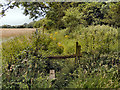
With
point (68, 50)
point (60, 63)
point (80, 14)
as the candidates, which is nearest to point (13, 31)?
point (60, 63)

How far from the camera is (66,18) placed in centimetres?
491

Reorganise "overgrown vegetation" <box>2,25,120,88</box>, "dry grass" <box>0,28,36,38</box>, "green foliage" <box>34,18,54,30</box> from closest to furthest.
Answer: "overgrown vegetation" <box>2,25,120,88</box> < "dry grass" <box>0,28,36,38</box> < "green foliage" <box>34,18,54,30</box>

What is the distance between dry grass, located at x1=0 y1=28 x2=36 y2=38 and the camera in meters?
3.42

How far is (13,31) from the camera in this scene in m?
3.59

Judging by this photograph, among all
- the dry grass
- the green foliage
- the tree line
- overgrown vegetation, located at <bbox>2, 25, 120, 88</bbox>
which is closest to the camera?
overgrown vegetation, located at <bbox>2, 25, 120, 88</bbox>

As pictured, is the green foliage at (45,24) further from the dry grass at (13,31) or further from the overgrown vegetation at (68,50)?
the dry grass at (13,31)

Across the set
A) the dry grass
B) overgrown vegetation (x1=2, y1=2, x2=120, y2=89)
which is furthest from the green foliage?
the dry grass

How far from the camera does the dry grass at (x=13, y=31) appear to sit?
11.2 feet

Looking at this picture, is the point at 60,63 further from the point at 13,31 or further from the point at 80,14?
the point at 80,14

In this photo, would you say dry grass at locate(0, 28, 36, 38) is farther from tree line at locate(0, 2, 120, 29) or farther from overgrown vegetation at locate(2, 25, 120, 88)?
tree line at locate(0, 2, 120, 29)

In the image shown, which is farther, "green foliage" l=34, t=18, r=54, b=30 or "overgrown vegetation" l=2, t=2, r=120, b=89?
"green foliage" l=34, t=18, r=54, b=30

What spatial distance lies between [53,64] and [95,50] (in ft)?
4.30

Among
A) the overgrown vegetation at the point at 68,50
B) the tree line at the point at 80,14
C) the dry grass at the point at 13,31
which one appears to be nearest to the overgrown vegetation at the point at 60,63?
the overgrown vegetation at the point at 68,50

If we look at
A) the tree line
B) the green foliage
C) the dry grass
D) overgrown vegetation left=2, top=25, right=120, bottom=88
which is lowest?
overgrown vegetation left=2, top=25, right=120, bottom=88
